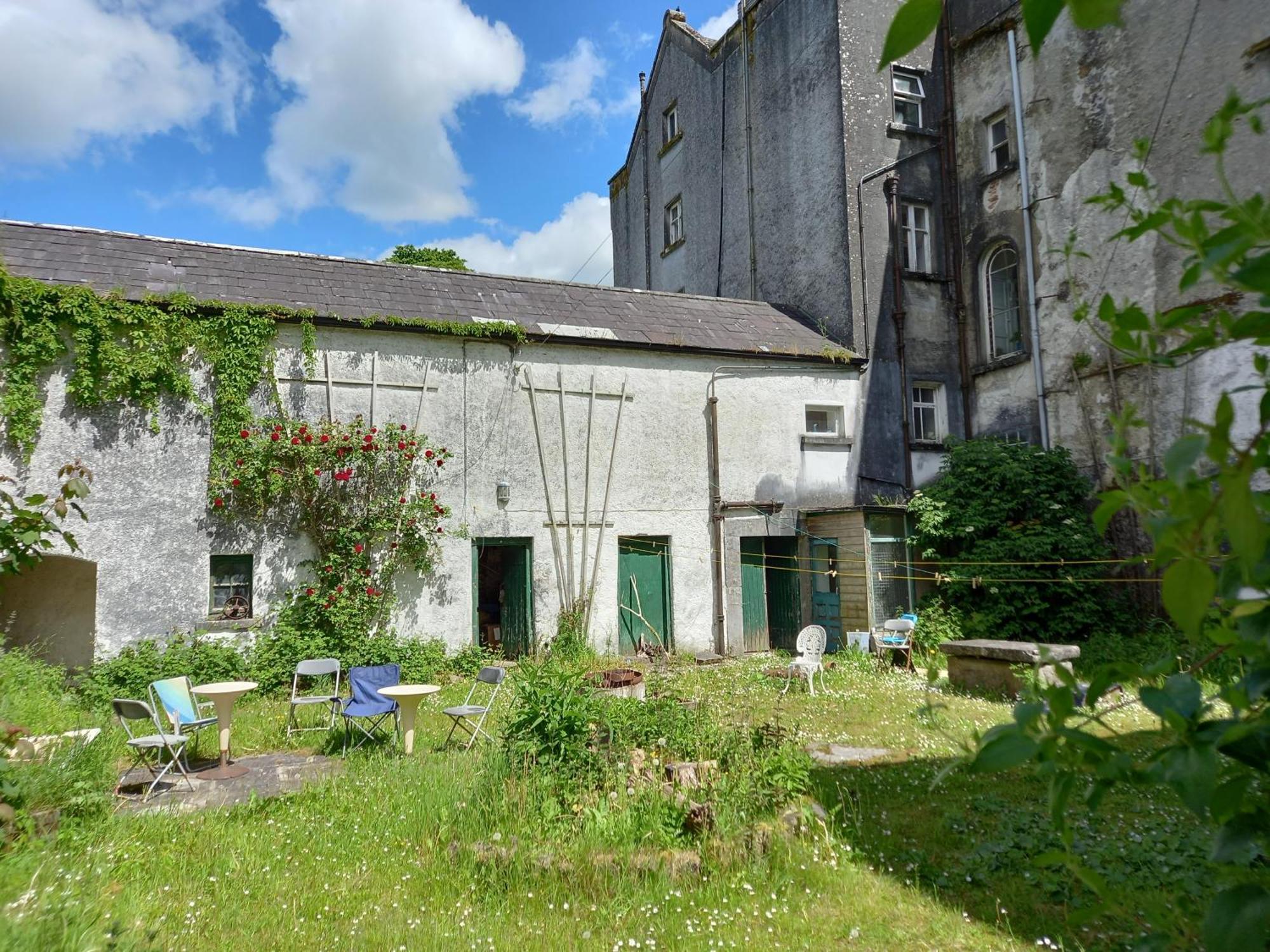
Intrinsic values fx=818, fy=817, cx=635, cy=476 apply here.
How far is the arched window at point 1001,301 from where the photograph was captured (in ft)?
49.3

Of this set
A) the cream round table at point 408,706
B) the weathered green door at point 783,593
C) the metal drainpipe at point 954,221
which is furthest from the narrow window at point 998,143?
the cream round table at point 408,706

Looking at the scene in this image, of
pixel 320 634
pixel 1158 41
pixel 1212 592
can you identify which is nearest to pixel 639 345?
pixel 320 634

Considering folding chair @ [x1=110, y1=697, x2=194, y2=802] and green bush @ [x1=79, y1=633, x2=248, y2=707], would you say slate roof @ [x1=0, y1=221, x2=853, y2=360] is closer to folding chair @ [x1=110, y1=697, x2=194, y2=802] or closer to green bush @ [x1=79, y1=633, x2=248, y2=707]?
green bush @ [x1=79, y1=633, x2=248, y2=707]

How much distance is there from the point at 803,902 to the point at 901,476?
11483mm

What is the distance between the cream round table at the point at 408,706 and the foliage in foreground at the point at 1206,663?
24.7ft

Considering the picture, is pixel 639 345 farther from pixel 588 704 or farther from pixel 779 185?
pixel 588 704

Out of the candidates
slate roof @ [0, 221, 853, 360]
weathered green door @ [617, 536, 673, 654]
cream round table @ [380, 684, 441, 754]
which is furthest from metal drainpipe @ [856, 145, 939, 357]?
cream round table @ [380, 684, 441, 754]

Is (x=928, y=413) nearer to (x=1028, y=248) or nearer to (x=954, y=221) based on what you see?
(x=1028, y=248)

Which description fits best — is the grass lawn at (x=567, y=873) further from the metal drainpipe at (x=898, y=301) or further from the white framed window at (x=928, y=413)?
the white framed window at (x=928, y=413)

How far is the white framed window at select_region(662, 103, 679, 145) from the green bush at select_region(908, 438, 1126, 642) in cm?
1162

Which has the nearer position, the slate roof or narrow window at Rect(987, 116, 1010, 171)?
the slate roof

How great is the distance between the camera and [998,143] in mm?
15242

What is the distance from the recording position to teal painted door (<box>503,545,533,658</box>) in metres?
12.7

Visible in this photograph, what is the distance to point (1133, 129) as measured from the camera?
40.4 feet
